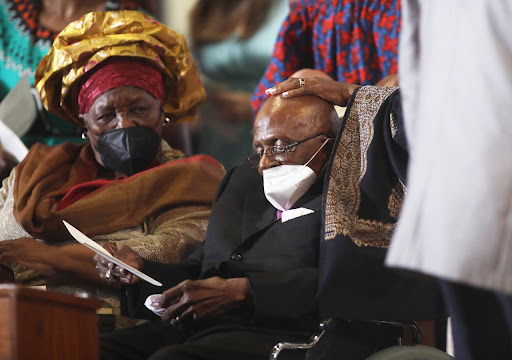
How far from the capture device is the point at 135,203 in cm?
332

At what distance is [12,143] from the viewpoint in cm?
392

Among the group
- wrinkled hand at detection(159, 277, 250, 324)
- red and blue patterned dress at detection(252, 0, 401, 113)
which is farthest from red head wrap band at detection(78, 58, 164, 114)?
wrinkled hand at detection(159, 277, 250, 324)

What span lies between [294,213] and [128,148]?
3.53 feet

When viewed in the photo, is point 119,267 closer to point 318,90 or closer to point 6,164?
point 318,90

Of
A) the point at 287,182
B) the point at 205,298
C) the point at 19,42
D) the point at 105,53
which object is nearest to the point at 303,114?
the point at 287,182

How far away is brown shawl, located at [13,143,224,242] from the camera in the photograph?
3217 mm

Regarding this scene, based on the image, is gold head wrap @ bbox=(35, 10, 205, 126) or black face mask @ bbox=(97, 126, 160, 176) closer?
black face mask @ bbox=(97, 126, 160, 176)

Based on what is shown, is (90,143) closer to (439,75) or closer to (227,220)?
(227,220)

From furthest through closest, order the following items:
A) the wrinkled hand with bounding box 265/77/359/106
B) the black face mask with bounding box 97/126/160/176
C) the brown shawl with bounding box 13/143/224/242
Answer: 1. the black face mask with bounding box 97/126/160/176
2. the brown shawl with bounding box 13/143/224/242
3. the wrinkled hand with bounding box 265/77/359/106

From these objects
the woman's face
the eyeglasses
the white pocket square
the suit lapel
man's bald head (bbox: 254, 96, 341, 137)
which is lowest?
the suit lapel

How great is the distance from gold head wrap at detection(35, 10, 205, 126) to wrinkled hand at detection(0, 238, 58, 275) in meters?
0.91

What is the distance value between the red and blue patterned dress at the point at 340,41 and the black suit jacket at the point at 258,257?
1.21m

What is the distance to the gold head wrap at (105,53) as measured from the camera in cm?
360

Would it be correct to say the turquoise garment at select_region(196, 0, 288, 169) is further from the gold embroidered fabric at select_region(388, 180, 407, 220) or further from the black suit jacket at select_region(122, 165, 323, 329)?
the gold embroidered fabric at select_region(388, 180, 407, 220)
